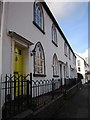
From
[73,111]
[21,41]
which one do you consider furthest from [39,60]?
[73,111]

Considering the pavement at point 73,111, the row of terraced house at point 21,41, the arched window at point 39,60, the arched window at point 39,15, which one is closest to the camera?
the row of terraced house at point 21,41

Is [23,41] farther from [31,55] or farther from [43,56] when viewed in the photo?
[43,56]

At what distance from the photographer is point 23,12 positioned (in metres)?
9.65

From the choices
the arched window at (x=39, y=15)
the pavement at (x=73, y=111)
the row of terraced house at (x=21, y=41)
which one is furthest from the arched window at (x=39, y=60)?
the pavement at (x=73, y=111)

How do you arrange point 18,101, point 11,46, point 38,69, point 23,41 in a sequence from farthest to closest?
point 38,69, point 23,41, point 11,46, point 18,101

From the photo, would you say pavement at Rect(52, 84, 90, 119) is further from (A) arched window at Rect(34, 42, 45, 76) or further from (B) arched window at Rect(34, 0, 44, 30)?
(B) arched window at Rect(34, 0, 44, 30)

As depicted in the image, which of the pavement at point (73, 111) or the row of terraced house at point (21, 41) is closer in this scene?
the row of terraced house at point (21, 41)

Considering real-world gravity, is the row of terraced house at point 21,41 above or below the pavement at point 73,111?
above

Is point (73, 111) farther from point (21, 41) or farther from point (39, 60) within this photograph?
point (21, 41)

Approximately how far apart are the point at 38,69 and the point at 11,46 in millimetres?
4578

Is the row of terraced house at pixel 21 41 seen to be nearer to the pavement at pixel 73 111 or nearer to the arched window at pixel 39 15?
the arched window at pixel 39 15

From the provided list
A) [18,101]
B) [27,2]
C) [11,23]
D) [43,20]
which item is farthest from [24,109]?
[43,20]

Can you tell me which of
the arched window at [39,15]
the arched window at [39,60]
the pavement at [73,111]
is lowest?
the pavement at [73,111]

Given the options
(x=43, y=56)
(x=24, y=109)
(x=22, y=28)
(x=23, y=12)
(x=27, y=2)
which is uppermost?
(x=27, y=2)
